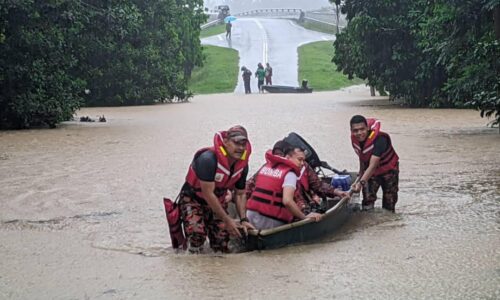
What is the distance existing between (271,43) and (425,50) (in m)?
52.9

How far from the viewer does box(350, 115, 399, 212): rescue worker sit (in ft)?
35.0

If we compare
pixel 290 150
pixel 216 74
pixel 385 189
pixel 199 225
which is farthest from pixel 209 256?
pixel 216 74

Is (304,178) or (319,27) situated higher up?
(319,27)

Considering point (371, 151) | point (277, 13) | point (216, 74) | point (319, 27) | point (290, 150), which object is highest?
point (277, 13)

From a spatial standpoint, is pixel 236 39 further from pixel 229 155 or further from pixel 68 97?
pixel 229 155

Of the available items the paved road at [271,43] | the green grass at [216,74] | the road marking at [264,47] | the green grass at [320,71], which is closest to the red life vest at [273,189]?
the paved road at [271,43]

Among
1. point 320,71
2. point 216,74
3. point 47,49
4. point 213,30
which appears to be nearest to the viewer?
point 47,49

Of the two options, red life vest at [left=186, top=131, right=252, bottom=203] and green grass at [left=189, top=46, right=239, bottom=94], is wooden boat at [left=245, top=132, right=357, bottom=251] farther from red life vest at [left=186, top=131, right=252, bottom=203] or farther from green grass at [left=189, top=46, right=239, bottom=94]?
green grass at [left=189, top=46, right=239, bottom=94]

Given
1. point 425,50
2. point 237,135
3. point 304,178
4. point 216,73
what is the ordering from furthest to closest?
point 216,73 < point 425,50 < point 304,178 < point 237,135

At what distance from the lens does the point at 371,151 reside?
35.3 ft

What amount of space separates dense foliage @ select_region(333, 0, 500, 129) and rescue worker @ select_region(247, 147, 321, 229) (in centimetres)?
1095

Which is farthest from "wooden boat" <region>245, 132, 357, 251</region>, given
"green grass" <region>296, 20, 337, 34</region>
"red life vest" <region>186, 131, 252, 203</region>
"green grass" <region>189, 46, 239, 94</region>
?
"green grass" <region>296, 20, 337, 34</region>

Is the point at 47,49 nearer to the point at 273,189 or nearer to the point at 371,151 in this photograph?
the point at 371,151

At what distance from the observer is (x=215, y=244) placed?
360 inches
